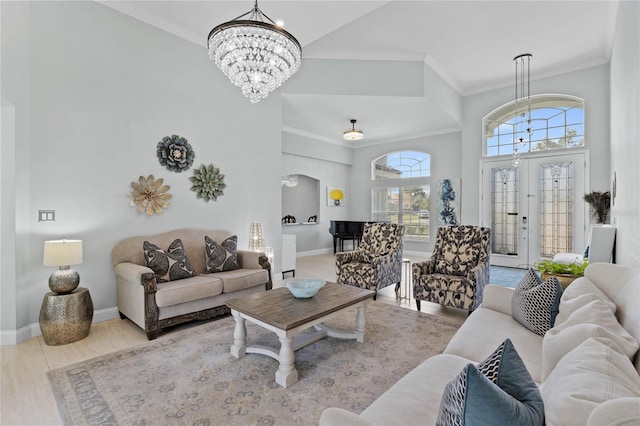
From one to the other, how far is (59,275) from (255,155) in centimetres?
298

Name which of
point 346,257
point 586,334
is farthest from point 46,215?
point 586,334

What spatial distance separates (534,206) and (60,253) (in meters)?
7.50

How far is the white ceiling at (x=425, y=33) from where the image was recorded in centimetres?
388

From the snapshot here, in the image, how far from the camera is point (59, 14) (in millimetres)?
3262

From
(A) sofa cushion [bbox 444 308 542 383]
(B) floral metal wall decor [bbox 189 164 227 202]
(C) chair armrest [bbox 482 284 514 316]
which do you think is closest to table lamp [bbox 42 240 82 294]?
(B) floral metal wall decor [bbox 189 164 227 202]

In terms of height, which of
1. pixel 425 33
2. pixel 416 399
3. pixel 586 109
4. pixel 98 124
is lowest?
pixel 416 399

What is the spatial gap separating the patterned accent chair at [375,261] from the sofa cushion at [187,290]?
178 cm

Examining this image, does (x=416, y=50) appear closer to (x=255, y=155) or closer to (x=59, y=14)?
(x=255, y=155)

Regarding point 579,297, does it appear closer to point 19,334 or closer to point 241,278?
point 241,278

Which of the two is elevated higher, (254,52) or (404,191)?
(254,52)

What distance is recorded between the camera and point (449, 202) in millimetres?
7672

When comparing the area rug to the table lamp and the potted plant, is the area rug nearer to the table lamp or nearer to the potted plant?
the table lamp

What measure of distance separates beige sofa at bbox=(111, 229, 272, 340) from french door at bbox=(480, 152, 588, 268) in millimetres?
5258

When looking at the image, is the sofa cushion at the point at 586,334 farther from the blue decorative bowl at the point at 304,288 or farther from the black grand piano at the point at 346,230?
the black grand piano at the point at 346,230
